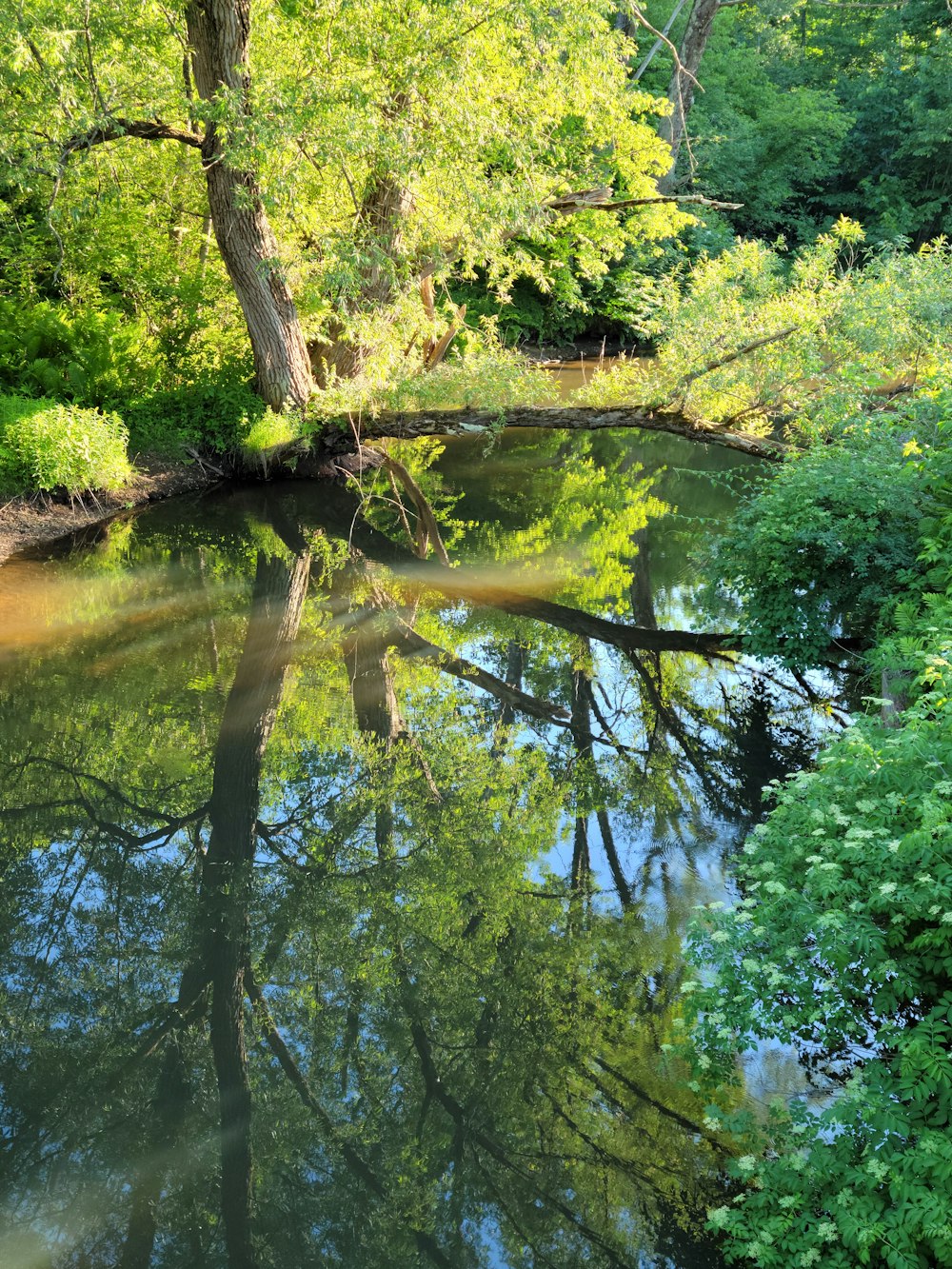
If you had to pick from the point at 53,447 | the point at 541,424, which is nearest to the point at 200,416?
the point at 53,447

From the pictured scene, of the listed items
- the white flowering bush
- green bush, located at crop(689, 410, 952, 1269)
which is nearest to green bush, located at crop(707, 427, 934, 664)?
green bush, located at crop(689, 410, 952, 1269)

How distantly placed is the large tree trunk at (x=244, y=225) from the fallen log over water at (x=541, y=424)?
36.8 inches

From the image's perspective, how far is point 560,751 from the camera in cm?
697

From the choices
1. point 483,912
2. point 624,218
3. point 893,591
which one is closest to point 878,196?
point 624,218

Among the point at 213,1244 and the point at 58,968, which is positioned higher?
the point at 58,968

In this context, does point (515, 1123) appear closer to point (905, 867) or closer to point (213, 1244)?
point (213, 1244)

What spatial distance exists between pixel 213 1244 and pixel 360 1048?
1.03m

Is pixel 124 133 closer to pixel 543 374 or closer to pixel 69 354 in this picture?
pixel 69 354

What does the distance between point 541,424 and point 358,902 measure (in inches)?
316

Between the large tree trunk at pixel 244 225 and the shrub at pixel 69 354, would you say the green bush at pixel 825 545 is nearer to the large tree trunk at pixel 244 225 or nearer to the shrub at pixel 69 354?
the large tree trunk at pixel 244 225

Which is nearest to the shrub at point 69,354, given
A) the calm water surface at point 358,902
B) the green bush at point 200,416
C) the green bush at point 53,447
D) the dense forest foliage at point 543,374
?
the dense forest foliage at point 543,374

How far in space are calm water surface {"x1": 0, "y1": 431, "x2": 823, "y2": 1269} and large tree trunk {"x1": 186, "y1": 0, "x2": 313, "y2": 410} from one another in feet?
10.8

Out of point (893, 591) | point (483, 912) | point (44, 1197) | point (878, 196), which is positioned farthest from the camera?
point (878, 196)

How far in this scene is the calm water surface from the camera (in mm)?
3645
